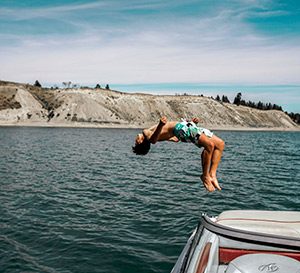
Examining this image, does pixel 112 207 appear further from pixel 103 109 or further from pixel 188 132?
pixel 103 109

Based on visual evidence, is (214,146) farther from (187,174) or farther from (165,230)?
(187,174)

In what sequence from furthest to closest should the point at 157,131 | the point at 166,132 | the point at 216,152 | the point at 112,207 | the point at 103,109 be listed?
the point at 103,109, the point at 112,207, the point at 216,152, the point at 166,132, the point at 157,131

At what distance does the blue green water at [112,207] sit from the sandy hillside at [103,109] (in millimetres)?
90695

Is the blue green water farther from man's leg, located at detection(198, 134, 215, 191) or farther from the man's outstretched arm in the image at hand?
the man's outstretched arm

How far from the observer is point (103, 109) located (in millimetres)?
137250

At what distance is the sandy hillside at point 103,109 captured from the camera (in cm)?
12525

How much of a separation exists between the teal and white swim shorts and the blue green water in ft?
19.8

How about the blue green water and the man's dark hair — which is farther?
the blue green water

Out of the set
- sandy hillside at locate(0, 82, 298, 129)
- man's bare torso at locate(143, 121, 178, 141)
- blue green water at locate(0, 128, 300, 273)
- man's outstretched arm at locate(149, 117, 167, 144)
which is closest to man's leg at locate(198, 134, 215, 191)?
man's bare torso at locate(143, 121, 178, 141)

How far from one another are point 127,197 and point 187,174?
1085 cm

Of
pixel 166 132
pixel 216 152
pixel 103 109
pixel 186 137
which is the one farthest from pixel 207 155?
pixel 103 109

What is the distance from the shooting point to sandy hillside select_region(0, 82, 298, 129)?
125 metres

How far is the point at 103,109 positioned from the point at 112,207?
4701 inches

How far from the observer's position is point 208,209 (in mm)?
19422
